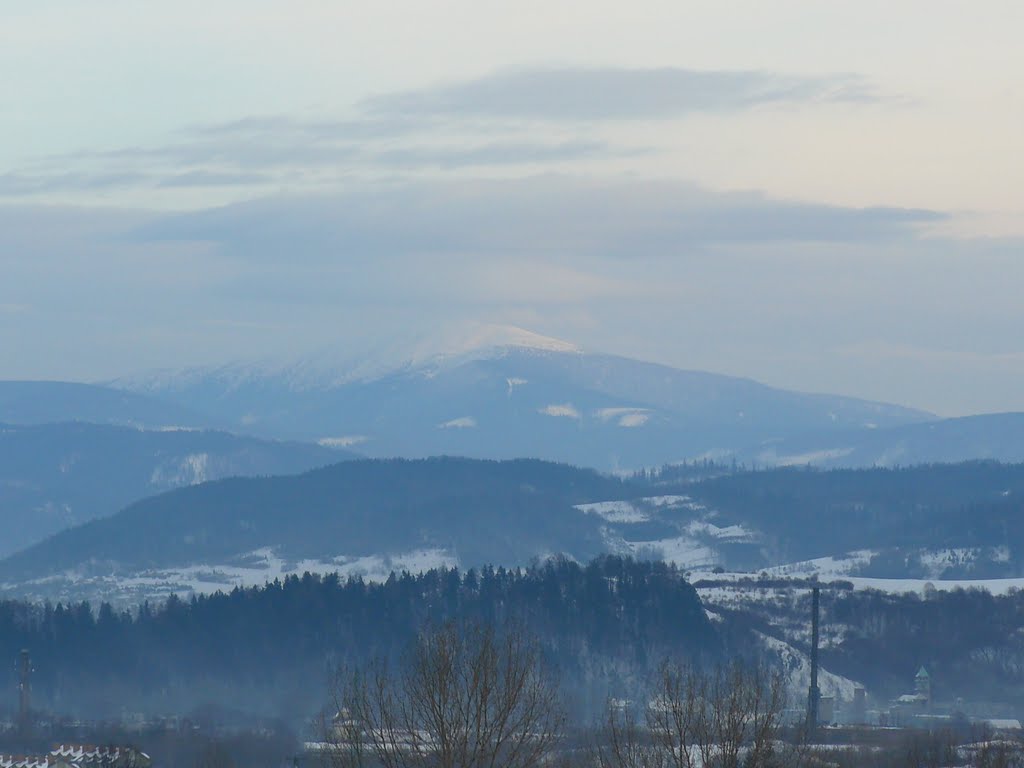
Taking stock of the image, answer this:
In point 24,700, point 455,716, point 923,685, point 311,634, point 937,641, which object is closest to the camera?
point 455,716

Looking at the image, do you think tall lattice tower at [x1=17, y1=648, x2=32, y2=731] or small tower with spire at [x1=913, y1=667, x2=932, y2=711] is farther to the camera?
small tower with spire at [x1=913, y1=667, x2=932, y2=711]

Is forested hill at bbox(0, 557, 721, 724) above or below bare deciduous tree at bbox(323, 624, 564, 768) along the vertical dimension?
below

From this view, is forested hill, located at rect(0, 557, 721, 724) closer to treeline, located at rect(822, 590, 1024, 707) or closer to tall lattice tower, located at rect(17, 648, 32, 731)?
tall lattice tower, located at rect(17, 648, 32, 731)

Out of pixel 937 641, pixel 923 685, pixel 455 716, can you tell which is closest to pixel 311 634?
pixel 923 685

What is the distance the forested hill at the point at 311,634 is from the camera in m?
119

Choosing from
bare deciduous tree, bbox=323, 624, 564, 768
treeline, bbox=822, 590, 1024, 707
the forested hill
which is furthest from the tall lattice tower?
bare deciduous tree, bbox=323, 624, 564, 768

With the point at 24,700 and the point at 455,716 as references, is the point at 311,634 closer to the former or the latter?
the point at 24,700

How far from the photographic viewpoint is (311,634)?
131125mm

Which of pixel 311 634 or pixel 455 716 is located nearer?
pixel 455 716

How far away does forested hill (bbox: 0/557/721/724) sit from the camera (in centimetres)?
11931

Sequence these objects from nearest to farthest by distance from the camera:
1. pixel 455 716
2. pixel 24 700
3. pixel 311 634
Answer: pixel 455 716 → pixel 24 700 → pixel 311 634

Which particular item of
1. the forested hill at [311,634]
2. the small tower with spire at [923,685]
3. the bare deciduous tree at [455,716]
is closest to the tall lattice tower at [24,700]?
the forested hill at [311,634]

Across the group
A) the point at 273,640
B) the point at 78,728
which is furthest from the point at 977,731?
the point at 273,640

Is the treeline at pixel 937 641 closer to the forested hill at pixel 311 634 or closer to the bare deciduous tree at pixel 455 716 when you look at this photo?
the forested hill at pixel 311 634
